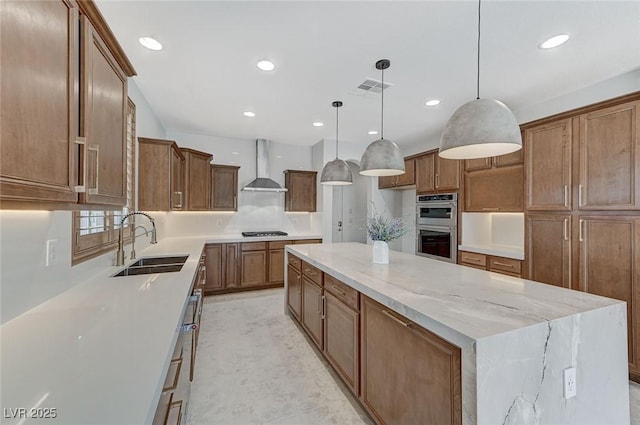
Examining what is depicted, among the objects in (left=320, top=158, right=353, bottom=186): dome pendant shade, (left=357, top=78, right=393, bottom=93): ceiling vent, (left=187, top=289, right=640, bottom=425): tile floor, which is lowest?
(left=187, top=289, right=640, bottom=425): tile floor

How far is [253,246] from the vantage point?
480 centimetres

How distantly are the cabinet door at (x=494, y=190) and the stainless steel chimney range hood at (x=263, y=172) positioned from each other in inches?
122

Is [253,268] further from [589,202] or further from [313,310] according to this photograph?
[589,202]

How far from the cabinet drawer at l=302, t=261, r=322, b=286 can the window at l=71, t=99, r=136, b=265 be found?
1.61 m

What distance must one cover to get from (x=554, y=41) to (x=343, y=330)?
2819mm

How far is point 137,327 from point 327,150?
4.51 metres

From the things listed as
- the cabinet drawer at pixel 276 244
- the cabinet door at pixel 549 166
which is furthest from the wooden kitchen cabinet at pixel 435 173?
the cabinet drawer at pixel 276 244

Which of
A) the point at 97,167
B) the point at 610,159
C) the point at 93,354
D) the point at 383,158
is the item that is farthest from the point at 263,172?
the point at 610,159

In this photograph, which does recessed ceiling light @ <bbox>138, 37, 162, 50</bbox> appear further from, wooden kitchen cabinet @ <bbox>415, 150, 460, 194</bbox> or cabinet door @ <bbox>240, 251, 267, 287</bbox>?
wooden kitchen cabinet @ <bbox>415, 150, 460, 194</bbox>

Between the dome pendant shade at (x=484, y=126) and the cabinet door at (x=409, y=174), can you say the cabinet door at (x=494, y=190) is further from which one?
the dome pendant shade at (x=484, y=126)

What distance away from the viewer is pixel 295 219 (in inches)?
224

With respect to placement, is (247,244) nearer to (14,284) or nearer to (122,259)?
(122,259)

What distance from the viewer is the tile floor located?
6.27 ft

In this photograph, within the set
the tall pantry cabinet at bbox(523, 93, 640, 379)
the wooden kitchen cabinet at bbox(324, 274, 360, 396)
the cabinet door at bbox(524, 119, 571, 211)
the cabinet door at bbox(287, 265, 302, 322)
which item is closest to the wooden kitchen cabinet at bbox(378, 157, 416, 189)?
the cabinet door at bbox(524, 119, 571, 211)
